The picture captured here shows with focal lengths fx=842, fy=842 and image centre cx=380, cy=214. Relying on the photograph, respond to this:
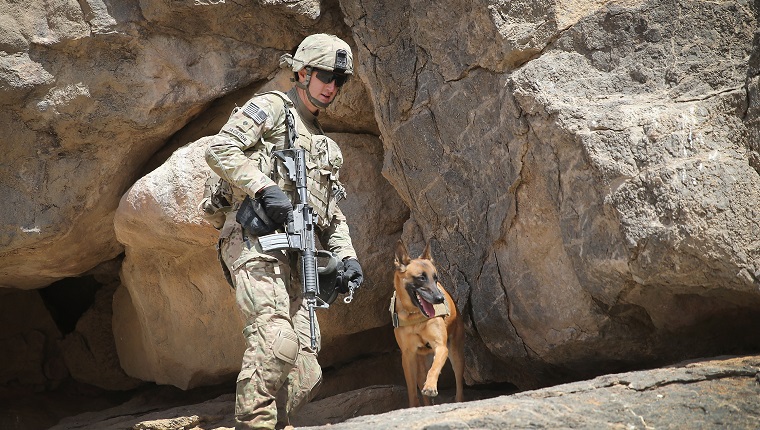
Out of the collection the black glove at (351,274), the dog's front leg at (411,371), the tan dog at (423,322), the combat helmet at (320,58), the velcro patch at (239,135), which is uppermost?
the combat helmet at (320,58)

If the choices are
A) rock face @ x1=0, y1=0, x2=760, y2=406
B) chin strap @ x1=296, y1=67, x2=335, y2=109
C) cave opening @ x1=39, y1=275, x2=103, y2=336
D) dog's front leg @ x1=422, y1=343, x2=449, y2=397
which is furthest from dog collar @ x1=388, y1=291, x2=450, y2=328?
cave opening @ x1=39, y1=275, x2=103, y2=336

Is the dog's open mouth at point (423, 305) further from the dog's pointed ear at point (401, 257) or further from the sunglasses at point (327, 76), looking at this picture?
the sunglasses at point (327, 76)

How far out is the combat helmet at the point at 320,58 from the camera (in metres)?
5.66

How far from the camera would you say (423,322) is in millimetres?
6332

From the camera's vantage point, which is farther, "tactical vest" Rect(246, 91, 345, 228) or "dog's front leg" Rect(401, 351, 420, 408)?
"dog's front leg" Rect(401, 351, 420, 408)

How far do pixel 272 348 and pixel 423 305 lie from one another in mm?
1587

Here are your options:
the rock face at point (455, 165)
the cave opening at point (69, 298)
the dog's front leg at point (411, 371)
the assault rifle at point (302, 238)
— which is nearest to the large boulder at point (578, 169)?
the rock face at point (455, 165)

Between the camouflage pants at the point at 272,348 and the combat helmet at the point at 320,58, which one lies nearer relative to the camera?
the camouflage pants at the point at 272,348

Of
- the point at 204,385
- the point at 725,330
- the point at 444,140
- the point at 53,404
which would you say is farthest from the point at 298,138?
the point at 53,404

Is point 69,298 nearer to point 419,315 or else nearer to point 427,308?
point 419,315

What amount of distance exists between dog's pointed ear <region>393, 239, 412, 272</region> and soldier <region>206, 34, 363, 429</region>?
23.9 inches

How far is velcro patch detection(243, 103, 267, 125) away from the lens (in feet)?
17.6

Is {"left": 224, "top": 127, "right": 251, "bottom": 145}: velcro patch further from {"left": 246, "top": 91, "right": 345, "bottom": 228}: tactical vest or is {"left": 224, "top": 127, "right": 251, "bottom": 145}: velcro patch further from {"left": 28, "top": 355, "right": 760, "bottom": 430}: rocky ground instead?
{"left": 28, "top": 355, "right": 760, "bottom": 430}: rocky ground

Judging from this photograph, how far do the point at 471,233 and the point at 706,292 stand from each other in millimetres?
1901
